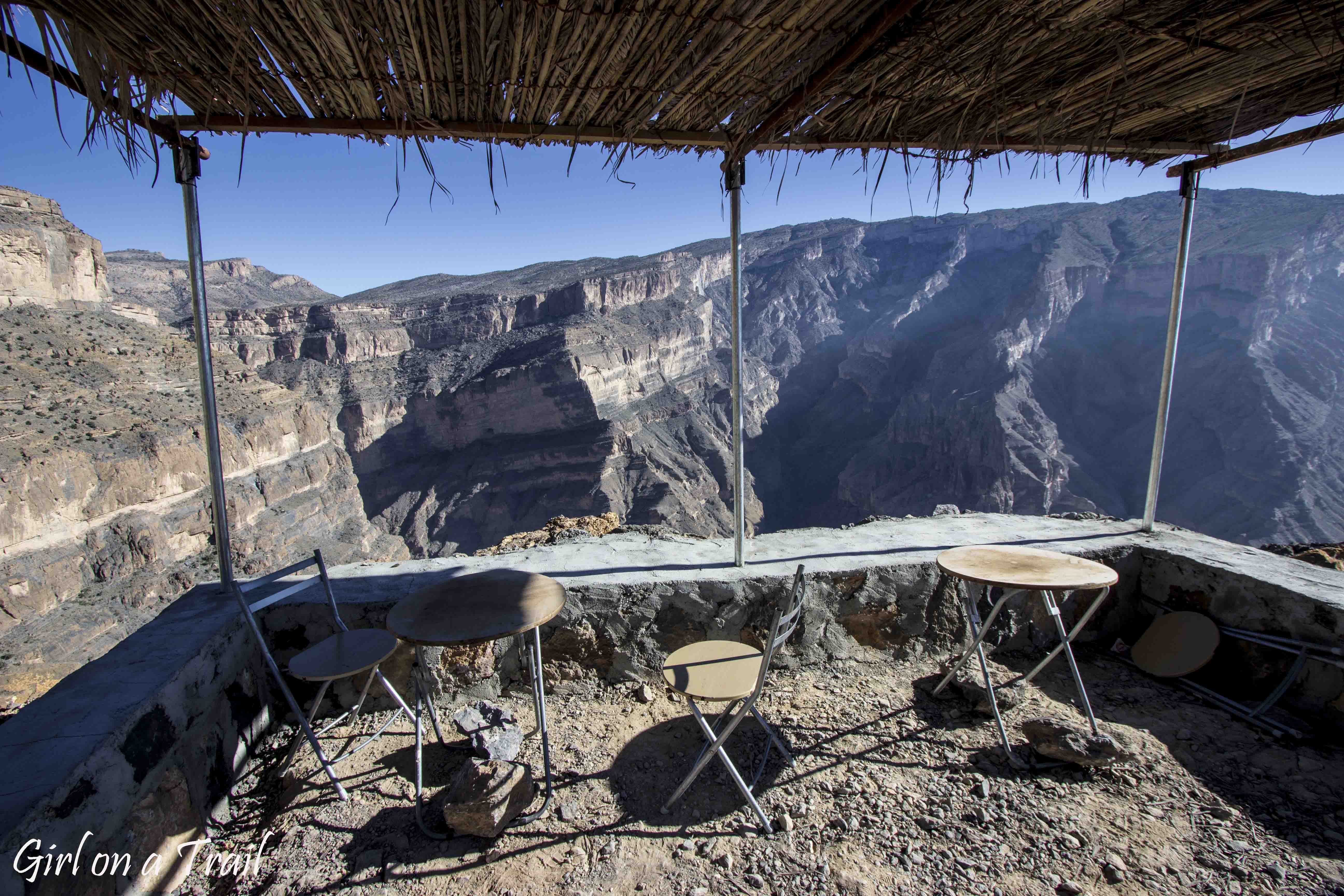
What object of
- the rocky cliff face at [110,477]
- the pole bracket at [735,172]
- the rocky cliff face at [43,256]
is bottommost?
the rocky cliff face at [110,477]

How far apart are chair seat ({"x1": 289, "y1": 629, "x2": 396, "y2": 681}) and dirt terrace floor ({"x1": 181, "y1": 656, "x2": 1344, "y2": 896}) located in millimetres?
483

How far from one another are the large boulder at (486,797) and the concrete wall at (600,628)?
0.74m

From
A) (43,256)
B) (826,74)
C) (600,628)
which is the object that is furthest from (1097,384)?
(43,256)

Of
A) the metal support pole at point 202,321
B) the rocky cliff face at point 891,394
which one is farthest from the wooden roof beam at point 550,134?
the rocky cliff face at point 891,394

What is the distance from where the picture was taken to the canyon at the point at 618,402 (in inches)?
776

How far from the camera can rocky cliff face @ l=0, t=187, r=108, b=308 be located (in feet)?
74.0

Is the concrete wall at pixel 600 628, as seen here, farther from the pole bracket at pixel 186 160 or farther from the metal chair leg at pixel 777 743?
the pole bracket at pixel 186 160

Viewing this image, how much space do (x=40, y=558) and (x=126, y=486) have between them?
3212 mm

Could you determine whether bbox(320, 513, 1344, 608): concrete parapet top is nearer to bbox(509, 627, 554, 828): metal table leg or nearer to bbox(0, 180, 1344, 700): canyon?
bbox(509, 627, 554, 828): metal table leg

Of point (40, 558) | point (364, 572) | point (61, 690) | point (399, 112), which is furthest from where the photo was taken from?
point (40, 558)

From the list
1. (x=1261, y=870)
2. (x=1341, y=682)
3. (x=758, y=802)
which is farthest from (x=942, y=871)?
(x=1341, y=682)

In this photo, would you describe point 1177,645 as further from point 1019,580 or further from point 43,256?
point 43,256

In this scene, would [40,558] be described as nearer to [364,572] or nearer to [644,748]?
[364,572]

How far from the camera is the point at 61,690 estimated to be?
1884 mm
